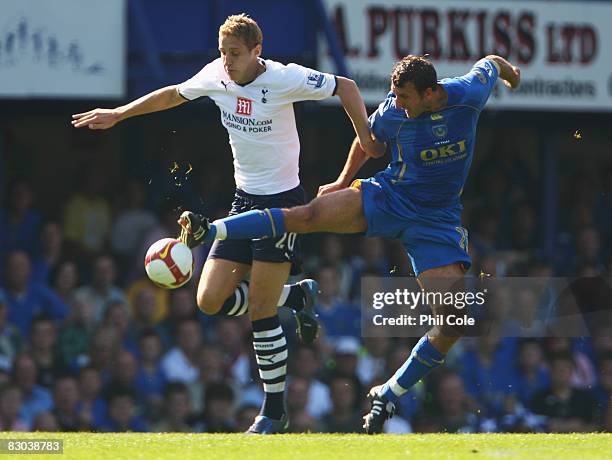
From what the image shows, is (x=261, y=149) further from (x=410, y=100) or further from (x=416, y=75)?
(x=416, y=75)

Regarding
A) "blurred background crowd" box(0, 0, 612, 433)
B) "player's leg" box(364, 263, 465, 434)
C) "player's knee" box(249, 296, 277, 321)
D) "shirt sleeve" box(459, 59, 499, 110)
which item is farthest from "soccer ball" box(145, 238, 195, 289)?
"blurred background crowd" box(0, 0, 612, 433)

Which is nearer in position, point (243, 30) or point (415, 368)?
point (243, 30)

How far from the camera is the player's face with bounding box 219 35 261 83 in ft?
27.6

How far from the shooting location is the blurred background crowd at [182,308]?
39.5 feet

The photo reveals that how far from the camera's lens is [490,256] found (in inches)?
561

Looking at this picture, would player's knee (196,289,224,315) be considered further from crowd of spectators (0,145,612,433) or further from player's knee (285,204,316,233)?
crowd of spectators (0,145,612,433)

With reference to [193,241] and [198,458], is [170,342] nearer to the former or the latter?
[193,241]

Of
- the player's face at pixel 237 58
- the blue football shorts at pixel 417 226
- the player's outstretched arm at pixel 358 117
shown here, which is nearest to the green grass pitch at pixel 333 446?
the blue football shorts at pixel 417 226

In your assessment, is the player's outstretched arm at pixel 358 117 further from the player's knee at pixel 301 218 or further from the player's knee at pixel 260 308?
the player's knee at pixel 260 308

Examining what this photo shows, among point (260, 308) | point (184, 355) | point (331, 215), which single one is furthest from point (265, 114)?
point (184, 355)

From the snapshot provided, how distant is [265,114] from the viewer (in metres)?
8.63

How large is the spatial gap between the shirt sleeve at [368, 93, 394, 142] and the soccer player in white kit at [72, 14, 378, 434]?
57 millimetres

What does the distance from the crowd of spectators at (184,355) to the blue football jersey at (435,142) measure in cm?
387

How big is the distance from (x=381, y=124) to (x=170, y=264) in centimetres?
150
